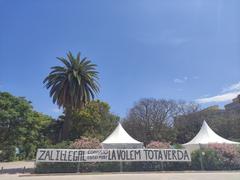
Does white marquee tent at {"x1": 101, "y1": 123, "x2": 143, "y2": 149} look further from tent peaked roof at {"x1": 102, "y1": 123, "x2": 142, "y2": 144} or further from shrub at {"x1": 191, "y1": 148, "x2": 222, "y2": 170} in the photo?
shrub at {"x1": 191, "y1": 148, "x2": 222, "y2": 170}

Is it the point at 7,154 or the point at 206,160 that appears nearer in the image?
the point at 206,160

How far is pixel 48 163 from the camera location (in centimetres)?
1958

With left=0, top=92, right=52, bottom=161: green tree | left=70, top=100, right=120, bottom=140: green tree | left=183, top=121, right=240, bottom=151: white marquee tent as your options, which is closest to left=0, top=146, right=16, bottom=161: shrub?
left=0, top=92, right=52, bottom=161: green tree

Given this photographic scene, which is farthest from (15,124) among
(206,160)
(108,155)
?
(206,160)

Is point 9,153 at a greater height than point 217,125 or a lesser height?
lesser

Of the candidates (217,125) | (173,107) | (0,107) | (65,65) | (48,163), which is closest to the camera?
(48,163)

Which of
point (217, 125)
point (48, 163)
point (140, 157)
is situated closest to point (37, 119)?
point (48, 163)

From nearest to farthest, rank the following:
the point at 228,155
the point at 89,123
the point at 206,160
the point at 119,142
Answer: the point at 206,160
the point at 228,155
the point at 119,142
the point at 89,123

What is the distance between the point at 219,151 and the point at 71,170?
10927 mm

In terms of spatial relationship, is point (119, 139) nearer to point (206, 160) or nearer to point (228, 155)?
point (206, 160)

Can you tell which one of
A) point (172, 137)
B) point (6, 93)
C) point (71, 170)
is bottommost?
point (71, 170)

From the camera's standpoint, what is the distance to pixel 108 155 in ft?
64.6

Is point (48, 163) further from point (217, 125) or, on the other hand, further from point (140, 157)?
point (217, 125)

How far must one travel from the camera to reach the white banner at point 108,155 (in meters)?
19.5
